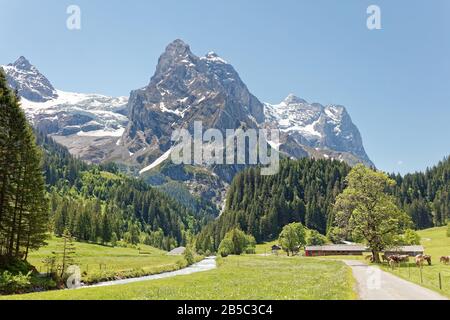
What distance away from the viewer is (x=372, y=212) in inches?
2859

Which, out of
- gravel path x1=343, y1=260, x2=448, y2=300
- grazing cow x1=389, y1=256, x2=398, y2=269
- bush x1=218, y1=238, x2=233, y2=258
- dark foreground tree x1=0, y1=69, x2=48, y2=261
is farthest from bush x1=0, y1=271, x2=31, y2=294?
bush x1=218, y1=238, x2=233, y2=258

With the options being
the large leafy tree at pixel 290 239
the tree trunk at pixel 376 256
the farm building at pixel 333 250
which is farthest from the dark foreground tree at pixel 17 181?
the farm building at pixel 333 250

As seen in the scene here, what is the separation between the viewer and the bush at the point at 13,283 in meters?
44.1

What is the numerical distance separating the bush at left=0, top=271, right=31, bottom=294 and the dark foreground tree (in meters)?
5.34

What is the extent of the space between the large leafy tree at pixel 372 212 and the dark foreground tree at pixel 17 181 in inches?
2018

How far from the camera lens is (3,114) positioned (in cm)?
5356

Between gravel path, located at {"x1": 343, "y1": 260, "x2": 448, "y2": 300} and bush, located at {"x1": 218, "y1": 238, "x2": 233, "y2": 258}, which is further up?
gravel path, located at {"x1": 343, "y1": 260, "x2": 448, "y2": 300}

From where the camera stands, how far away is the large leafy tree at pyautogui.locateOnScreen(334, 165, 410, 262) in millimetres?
72125

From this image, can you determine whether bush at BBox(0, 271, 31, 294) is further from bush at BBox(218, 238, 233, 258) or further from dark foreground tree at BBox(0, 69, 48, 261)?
bush at BBox(218, 238, 233, 258)

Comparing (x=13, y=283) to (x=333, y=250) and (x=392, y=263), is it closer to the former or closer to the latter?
(x=392, y=263)
